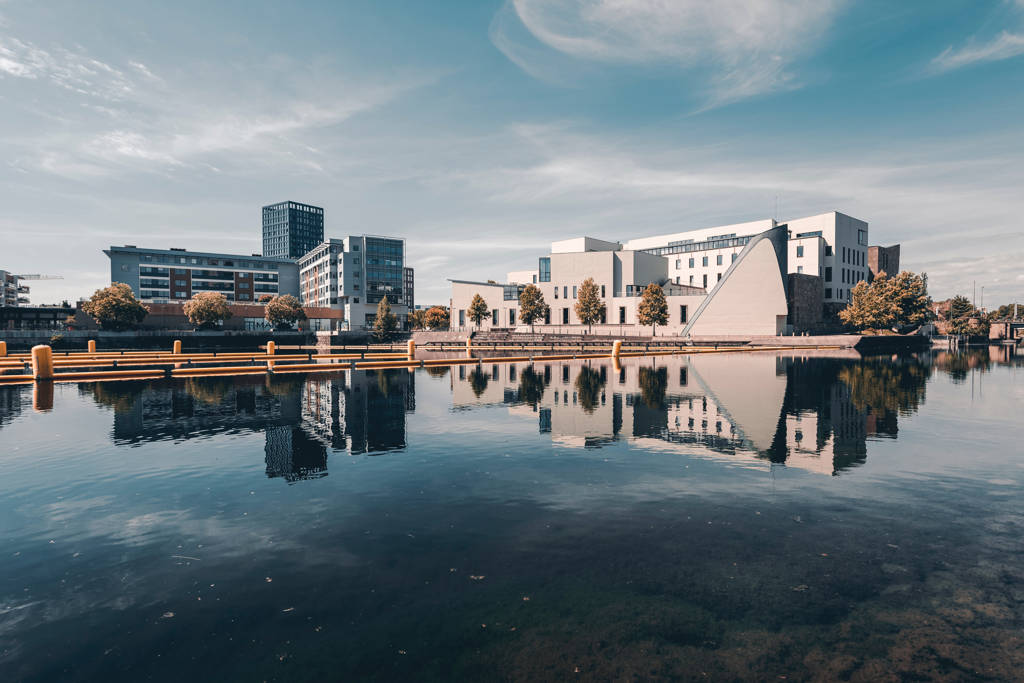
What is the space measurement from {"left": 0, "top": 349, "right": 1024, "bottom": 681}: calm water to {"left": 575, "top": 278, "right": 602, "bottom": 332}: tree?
89390 mm

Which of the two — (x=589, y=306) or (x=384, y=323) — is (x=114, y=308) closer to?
(x=384, y=323)

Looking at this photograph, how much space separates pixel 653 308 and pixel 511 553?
97.2 meters

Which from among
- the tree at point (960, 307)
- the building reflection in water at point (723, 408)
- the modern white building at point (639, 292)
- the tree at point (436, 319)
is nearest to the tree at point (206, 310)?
the tree at point (436, 319)

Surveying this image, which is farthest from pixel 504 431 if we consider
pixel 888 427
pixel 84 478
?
pixel 888 427

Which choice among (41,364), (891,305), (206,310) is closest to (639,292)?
(891,305)

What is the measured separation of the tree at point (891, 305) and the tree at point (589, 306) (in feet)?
149

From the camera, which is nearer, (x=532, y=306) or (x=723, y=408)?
(x=723, y=408)

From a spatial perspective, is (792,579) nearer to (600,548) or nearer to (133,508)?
(600,548)

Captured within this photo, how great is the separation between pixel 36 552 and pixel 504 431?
11.6 m

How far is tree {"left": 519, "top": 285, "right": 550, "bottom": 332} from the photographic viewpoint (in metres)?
113

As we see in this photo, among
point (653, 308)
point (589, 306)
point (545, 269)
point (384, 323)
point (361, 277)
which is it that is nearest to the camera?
point (653, 308)

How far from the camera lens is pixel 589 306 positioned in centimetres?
10694

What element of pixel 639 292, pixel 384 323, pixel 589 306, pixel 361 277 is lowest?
pixel 384 323

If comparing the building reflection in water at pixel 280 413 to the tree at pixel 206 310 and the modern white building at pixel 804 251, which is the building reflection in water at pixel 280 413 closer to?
the tree at pixel 206 310
